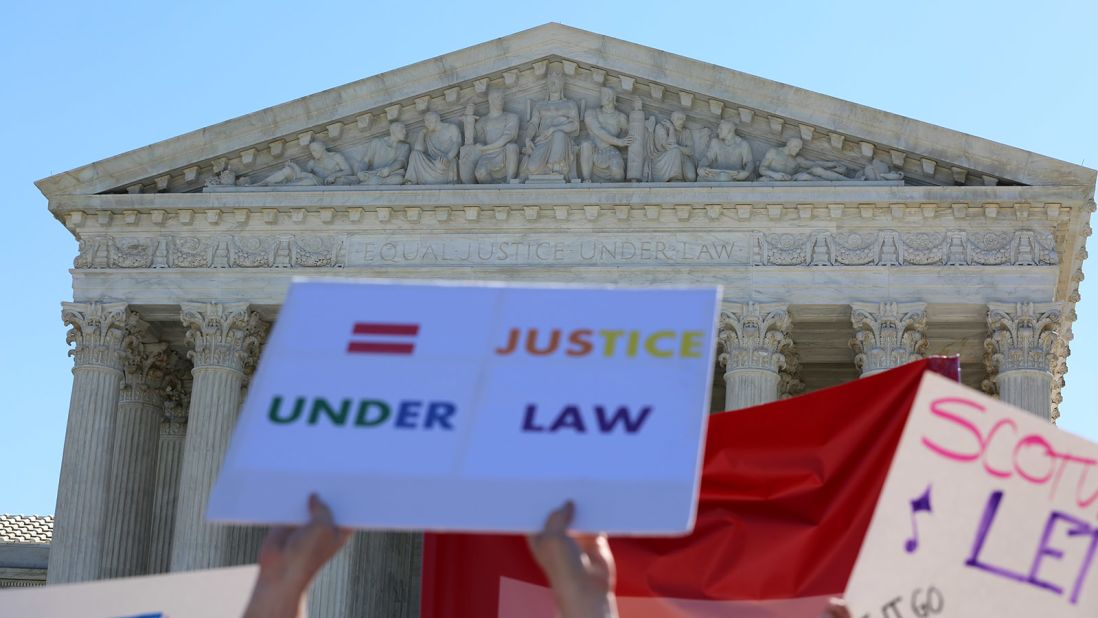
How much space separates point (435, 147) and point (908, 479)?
3190 cm

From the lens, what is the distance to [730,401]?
121 ft

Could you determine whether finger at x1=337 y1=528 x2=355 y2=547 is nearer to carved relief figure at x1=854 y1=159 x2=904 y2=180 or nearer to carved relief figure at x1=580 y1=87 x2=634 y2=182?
carved relief figure at x1=854 y1=159 x2=904 y2=180

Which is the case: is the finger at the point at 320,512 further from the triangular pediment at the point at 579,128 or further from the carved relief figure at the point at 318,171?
the carved relief figure at the point at 318,171

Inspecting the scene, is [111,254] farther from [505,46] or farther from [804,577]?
[804,577]

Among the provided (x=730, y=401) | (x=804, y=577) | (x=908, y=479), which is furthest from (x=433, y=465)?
(x=730, y=401)

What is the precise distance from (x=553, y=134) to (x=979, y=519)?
102 ft

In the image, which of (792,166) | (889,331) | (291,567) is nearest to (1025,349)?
(889,331)

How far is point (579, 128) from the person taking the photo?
127 feet

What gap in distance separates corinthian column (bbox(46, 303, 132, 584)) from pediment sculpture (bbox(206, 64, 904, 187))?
3672 millimetres

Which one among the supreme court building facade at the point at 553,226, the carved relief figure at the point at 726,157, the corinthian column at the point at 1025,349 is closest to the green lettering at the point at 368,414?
the corinthian column at the point at 1025,349

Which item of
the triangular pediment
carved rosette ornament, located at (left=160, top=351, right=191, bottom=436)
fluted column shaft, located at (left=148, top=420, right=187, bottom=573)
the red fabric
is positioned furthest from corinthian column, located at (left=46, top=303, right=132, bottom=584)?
the red fabric

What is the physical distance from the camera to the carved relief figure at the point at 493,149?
38.8 metres

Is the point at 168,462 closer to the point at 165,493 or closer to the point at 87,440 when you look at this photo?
the point at 165,493

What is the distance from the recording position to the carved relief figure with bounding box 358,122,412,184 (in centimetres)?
3916
